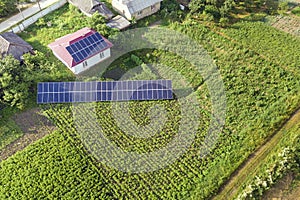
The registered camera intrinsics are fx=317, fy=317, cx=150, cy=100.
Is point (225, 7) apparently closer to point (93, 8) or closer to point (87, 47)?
point (93, 8)

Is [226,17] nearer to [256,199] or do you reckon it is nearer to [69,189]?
[256,199]

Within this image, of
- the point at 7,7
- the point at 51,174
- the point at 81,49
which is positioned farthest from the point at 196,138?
the point at 7,7

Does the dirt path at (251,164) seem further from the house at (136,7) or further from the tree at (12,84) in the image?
the house at (136,7)

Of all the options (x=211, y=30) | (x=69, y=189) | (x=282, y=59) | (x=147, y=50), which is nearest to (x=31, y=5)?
(x=147, y=50)

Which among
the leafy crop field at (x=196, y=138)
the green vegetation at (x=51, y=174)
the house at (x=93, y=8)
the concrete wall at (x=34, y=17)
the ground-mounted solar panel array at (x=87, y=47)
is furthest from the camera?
the house at (x=93, y=8)

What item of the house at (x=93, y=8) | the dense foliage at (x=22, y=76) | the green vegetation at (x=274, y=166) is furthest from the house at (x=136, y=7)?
the green vegetation at (x=274, y=166)

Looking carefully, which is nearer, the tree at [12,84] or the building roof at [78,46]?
the tree at [12,84]
